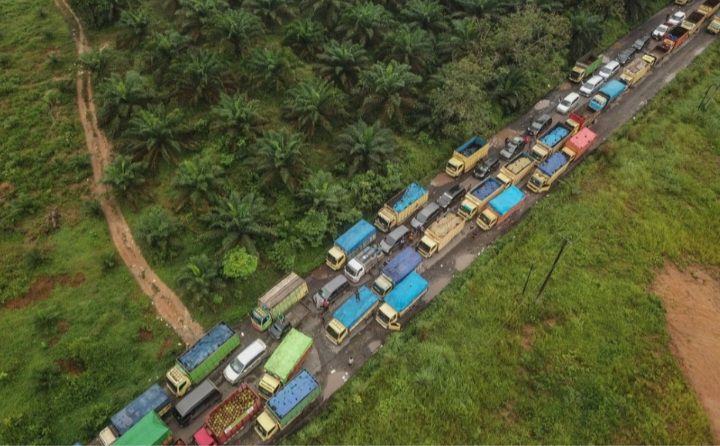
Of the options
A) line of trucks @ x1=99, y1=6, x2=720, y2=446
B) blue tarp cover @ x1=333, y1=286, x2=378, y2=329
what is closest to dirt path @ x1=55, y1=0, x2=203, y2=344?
line of trucks @ x1=99, y1=6, x2=720, y2=446

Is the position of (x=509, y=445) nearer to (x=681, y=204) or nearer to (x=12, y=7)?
(x=681, y=204)

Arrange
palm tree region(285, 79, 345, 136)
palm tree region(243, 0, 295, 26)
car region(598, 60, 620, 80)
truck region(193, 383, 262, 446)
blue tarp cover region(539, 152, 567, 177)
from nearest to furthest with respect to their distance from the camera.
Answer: truck region(193, 383, 262, 446)
blue tarp cover region(539, 152, 567, 177)
palm tree region(285, 79, 345, 136)
palm tree region(243, 0, 295, 26)
car region(598, 60, 620, 80)

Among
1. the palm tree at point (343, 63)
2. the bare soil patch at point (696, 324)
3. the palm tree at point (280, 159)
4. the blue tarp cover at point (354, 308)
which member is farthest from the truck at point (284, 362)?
the palm tree at point (343, 63)

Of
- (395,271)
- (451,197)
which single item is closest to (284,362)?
(395,271)

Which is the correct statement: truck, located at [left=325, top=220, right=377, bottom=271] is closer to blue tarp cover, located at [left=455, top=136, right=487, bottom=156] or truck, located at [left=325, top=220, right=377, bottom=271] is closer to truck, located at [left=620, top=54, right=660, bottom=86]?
blue tarp cover, located at [left=455, top=136, right=487, bottom=156]

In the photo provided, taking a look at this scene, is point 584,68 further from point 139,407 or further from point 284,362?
point 139,407

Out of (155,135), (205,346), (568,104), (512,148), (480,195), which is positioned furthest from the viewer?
(568,104)

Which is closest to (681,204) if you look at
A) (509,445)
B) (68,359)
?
(509,445)
